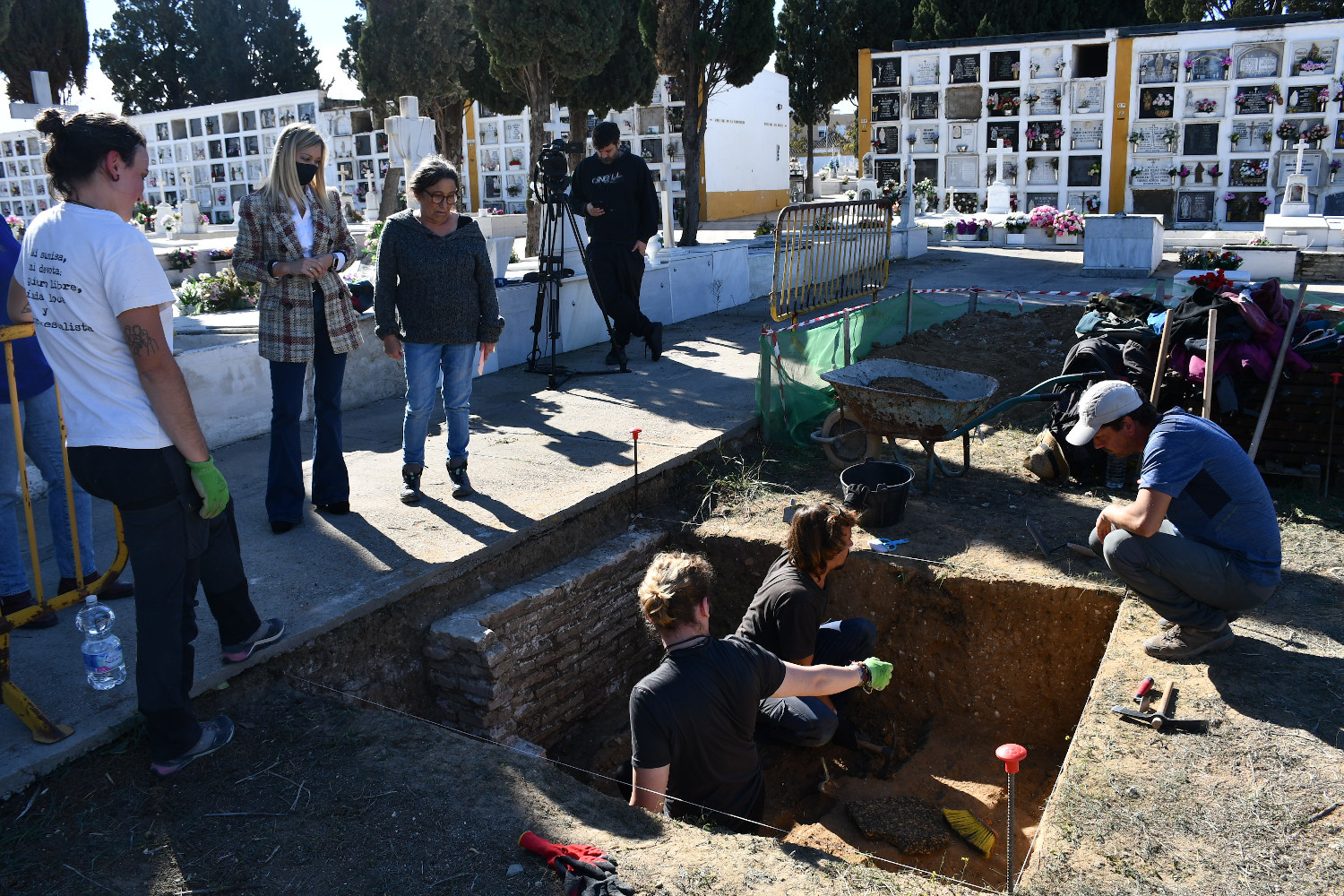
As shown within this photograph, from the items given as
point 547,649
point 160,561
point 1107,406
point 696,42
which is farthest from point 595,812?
point 696,42

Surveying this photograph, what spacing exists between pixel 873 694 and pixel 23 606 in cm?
374

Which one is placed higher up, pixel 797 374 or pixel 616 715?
pixel 797 374

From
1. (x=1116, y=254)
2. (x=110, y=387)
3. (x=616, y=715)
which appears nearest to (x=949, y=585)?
(x=616, y=715)

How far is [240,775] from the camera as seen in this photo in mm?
2840

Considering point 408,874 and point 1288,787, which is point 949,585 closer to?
point 1288,787

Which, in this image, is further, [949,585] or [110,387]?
[949,585]

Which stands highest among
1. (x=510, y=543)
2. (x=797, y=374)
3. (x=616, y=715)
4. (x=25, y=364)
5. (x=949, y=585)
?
(x=25, y=364)

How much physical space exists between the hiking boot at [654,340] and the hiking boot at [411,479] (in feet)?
10.7

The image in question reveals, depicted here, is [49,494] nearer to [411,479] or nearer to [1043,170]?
[411,479]

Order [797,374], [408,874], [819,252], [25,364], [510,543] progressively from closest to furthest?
[408,874]
[25,364]
[510,543]
[797,374]
[819,252]

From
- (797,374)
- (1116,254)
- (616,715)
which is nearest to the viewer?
(616,715)

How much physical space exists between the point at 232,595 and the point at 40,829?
816 millimetres

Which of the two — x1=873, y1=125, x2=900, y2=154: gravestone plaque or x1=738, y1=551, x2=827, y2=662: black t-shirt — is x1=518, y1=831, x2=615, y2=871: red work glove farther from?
x1=873, y1=125, x2=900, y2=154: gravestone plaque

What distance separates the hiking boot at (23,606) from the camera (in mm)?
3381
